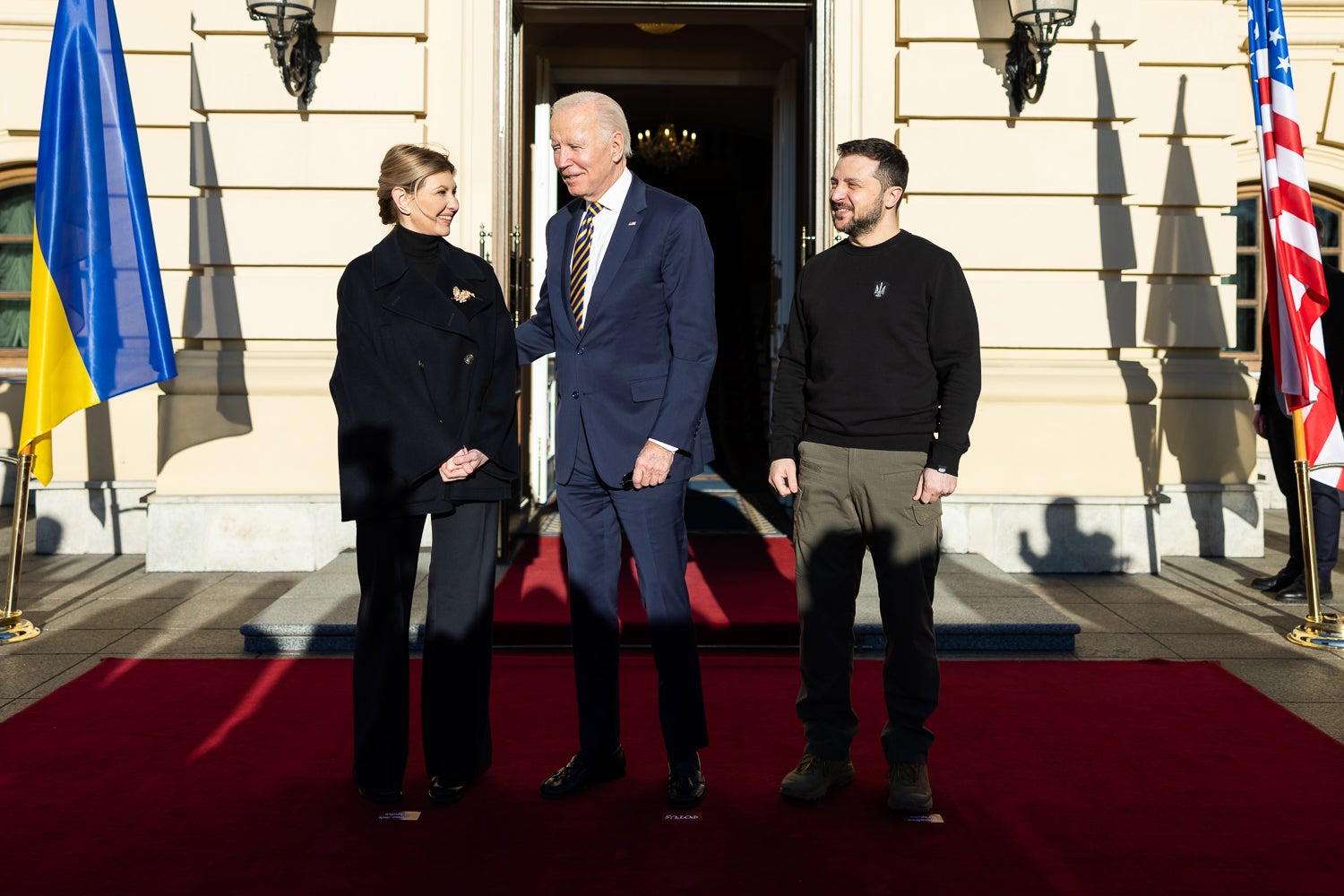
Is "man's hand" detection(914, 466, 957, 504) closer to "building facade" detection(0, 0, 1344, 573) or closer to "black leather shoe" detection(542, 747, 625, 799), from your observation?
"black leather shoe" detection(542, 747, 625, 799)

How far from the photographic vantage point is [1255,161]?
865 cm

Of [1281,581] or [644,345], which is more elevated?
[644,345]

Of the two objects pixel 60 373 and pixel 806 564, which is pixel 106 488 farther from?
pixel 806 564

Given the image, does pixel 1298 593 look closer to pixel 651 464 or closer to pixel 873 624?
pixel 873 624

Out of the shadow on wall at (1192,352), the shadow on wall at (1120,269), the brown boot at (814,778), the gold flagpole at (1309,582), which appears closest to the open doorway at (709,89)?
the shadow on wall at (1120,269)

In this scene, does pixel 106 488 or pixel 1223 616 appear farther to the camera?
pixel 106 488

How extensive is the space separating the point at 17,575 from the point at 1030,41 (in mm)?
5523

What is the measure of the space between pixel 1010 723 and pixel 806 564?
1.11 metres

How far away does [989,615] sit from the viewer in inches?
207

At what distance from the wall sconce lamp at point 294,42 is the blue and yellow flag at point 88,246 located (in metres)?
0.81

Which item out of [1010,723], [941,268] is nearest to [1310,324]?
[1010,723]

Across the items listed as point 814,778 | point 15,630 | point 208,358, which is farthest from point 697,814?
point 208,358

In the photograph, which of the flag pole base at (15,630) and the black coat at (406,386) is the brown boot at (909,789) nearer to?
the black coat at (406,386)

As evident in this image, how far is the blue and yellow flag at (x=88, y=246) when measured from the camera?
5359 mm
